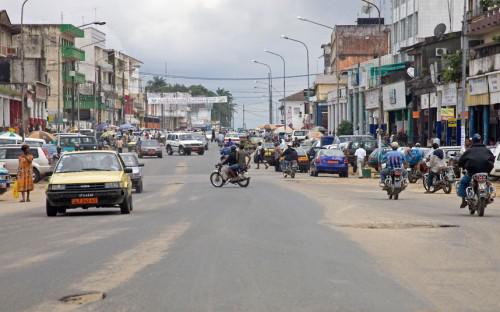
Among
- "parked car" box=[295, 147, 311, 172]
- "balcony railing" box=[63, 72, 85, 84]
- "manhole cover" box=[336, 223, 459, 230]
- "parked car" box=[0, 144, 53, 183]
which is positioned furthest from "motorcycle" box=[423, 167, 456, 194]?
"balcony railing" box=[63, 72, 85, 84]

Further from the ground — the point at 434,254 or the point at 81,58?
the point at 81,58

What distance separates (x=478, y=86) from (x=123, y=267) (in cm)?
4839

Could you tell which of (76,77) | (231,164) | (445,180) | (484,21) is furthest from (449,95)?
(76,77)

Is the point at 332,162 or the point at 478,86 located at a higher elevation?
the point at 478,86

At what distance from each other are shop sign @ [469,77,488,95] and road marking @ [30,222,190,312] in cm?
4255

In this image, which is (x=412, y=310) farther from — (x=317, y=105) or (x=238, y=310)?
(x=317, y=105)

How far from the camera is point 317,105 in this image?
142375mm

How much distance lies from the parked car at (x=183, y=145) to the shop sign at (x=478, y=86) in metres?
34.9

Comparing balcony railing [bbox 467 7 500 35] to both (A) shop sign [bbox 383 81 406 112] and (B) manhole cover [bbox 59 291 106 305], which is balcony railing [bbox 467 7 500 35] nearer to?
(A) shop sign [bbox 383 81 406 112]

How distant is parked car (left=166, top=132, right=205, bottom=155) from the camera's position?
299ft

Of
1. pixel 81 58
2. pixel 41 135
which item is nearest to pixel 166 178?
pixel 41 135

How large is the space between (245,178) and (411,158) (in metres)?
8.61

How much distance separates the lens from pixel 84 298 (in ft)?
35.3

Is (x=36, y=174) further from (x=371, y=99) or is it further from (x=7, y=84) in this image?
(x=371, y=99)
